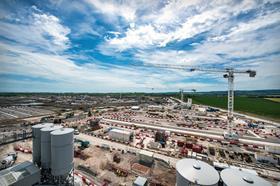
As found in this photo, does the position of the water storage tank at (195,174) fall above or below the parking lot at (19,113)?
above

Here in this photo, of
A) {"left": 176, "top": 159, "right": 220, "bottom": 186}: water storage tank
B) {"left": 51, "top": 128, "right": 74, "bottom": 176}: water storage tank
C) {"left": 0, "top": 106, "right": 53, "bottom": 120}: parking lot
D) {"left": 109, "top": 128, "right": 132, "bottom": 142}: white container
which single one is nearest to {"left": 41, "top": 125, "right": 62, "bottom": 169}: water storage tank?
{"left": 51, "top": 128, "right": 74, "bottom": 176}: water storage tank

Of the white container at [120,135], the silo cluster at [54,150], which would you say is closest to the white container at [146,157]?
the white container at [120,135]

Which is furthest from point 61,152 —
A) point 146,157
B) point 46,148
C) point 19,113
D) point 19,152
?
point 19,113

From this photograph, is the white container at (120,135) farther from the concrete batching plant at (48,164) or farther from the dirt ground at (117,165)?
the concrete batching plant at (48,164)

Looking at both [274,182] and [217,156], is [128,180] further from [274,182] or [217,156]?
[274,182]

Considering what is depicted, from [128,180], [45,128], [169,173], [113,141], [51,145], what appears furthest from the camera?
[113,141]

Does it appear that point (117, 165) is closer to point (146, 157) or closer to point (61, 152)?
point (146, 157)

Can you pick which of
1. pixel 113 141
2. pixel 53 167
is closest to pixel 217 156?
pixel 113 141
